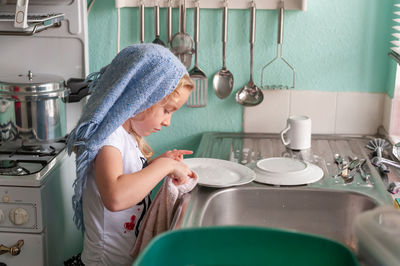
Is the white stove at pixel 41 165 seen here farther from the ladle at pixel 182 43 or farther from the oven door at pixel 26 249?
the ladle at pixel 182 43

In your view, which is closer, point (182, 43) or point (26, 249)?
point (26, 249)

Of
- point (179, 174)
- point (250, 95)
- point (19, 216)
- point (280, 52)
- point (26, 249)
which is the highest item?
point (280, 52)

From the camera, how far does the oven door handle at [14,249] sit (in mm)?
1668

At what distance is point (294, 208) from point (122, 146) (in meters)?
0.51

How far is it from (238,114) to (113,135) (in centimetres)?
79

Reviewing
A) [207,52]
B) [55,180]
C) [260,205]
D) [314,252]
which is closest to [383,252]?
[314,252]

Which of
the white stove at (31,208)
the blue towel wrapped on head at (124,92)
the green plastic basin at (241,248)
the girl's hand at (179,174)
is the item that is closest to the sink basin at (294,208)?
the girl's hand at (179,174)

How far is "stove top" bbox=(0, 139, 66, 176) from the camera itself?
5.55 ft

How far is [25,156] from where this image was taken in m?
1.83

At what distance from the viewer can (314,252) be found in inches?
27.2

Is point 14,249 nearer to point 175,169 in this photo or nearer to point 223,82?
point 175,169

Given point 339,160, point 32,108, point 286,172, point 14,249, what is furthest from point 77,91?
point 339,160

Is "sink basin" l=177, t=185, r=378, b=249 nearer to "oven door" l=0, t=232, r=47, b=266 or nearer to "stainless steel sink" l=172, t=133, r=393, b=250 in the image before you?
"stainless steel sink" l=172, t=133, r=393, b=250

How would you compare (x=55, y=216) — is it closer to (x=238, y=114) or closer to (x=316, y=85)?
(x=238, y=114)
